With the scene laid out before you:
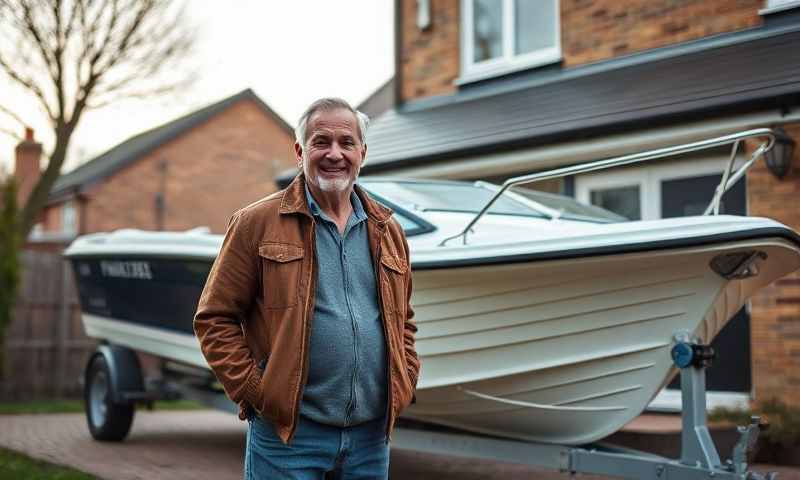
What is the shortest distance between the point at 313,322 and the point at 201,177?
2294 cm

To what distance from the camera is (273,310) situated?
2.66m

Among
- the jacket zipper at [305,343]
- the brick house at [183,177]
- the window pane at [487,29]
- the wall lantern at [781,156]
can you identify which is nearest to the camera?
the jacket zipper at [305,343]

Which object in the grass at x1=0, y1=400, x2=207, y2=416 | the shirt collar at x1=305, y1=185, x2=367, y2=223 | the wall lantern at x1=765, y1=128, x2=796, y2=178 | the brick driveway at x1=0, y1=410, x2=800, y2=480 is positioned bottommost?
the grass at x1=0, y1=400, x2=207, y2=416

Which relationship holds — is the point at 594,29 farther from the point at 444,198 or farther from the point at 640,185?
the point at 444,198

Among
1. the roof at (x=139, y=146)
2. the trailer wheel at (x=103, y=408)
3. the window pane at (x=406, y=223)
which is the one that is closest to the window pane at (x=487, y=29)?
the window pane at (x=406, y=223)

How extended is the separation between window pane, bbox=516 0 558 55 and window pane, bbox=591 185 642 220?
2306 millimetres

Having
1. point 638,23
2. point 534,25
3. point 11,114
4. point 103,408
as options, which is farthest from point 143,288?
point 11,114

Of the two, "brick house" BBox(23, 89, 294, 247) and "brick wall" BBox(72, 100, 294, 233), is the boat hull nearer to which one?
"brick house" BBox(23, 89, 294, 247)

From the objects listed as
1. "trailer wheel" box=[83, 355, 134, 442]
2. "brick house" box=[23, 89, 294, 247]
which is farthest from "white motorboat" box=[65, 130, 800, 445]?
"brick house" box=[23, 89, 294, 247]

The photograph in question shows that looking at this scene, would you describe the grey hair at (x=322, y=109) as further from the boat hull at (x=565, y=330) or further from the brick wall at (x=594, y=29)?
the brick wall at (x=594, y=29)

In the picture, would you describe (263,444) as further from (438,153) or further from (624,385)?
(438,153)

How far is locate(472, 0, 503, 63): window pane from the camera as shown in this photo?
10.8m

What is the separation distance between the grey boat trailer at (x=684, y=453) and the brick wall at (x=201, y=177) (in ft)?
65.3

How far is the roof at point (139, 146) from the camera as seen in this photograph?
77.4 ft
